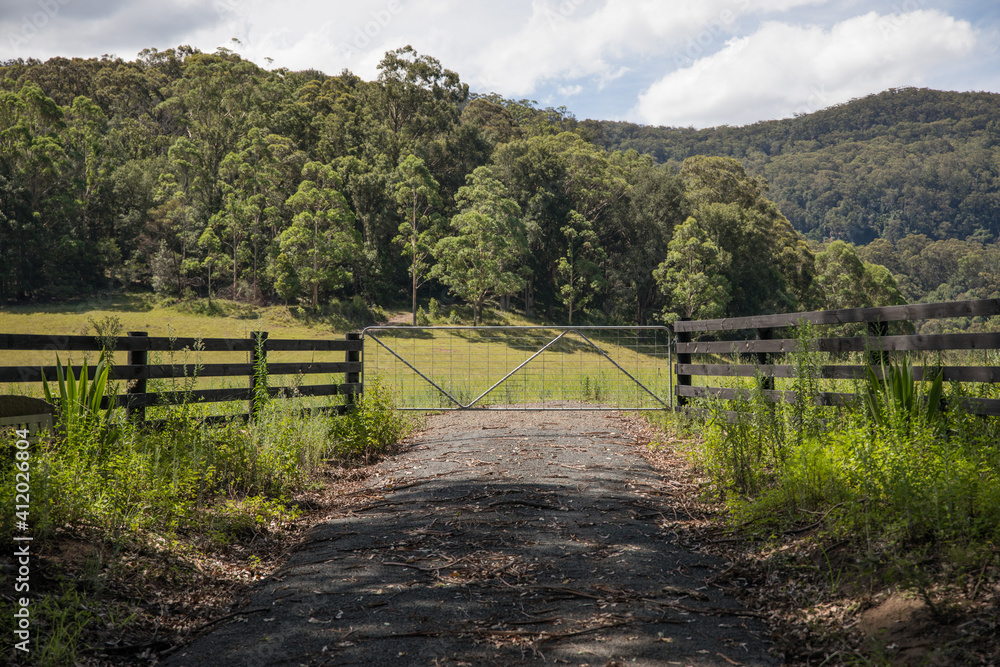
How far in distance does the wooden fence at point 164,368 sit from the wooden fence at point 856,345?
16.4ft

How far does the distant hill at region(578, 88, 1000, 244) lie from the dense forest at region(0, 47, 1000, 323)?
4581cm

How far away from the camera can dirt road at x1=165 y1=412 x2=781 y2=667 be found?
301 cm

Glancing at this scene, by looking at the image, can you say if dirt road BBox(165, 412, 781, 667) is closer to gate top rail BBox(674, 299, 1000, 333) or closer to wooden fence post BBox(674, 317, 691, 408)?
gate top rail BBox(674, 299, 1000, 333)

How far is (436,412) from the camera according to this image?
11938 millimetres

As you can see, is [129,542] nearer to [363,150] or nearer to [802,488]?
[802,488]

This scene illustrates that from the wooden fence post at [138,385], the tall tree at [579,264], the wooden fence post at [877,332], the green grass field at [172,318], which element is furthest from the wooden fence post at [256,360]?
the tall tree at [579,264]

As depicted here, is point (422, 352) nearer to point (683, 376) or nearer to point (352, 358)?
point (352, 358)

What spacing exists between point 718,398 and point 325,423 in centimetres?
459

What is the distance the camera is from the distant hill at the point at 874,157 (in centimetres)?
10931

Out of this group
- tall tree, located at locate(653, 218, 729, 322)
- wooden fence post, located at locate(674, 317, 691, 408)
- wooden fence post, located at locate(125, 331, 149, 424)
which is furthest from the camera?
tall tree, located at locate(653, 218, 729, 322)

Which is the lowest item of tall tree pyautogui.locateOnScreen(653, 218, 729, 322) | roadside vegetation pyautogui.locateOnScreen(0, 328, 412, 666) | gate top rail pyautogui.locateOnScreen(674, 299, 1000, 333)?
roadside vegetation pyautogui.locateOnScreen(0, 328, 412, 666)

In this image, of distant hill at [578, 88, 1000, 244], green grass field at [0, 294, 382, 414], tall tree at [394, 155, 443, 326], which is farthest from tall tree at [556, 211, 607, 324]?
distant hill at [578, 88, 1000, 244]

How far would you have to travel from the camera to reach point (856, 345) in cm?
612

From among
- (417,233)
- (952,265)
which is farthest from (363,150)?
(952,265)
